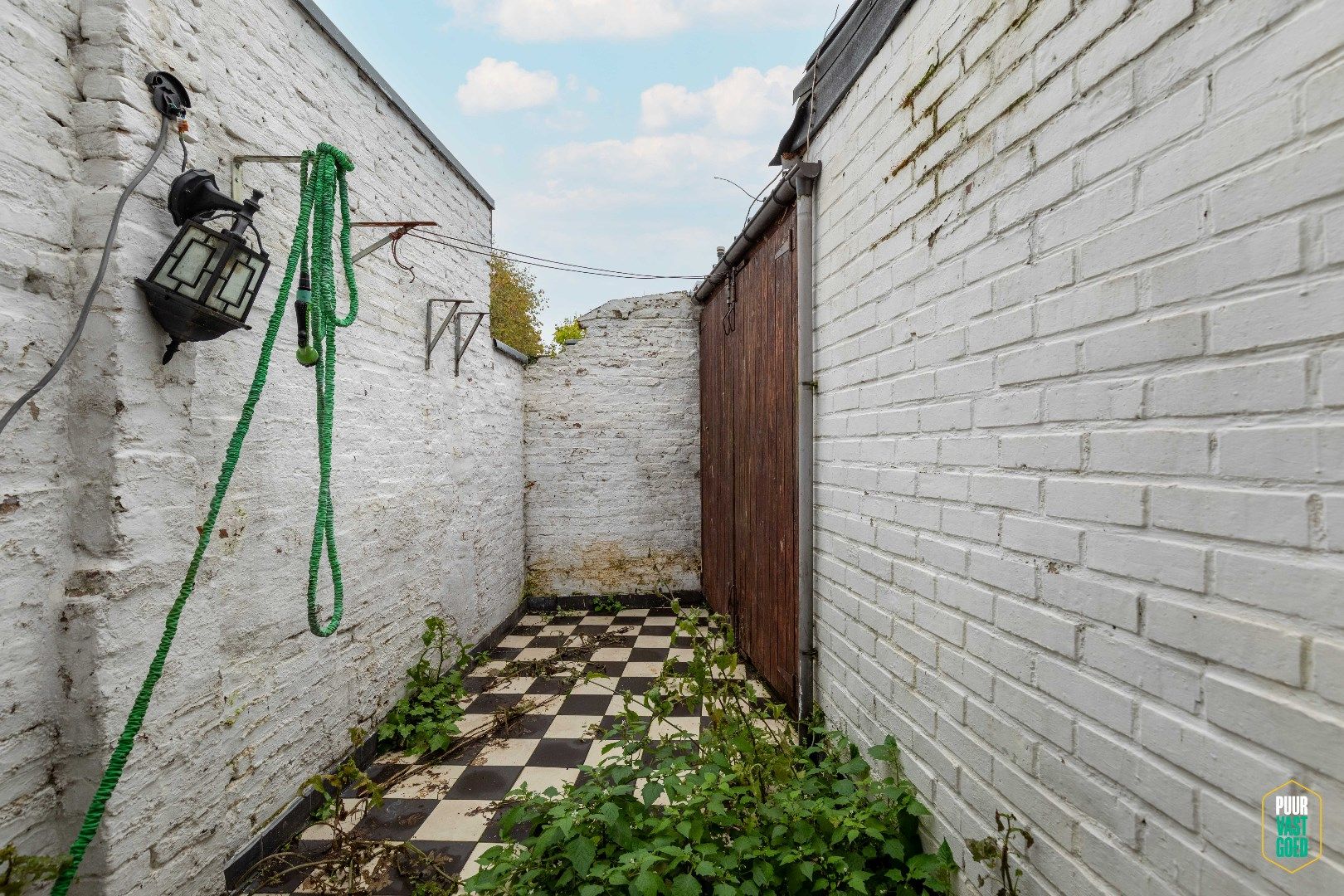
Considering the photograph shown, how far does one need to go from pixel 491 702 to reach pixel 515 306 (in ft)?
49.8

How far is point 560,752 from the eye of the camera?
9.59ft

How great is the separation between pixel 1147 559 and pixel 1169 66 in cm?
78

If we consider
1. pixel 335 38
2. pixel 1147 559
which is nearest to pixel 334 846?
pixel 1147 559

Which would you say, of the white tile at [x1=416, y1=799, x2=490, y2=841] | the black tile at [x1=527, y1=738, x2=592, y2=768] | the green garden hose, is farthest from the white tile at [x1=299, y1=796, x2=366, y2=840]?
the green garden hose

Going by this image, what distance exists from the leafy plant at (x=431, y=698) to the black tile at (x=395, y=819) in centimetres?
41

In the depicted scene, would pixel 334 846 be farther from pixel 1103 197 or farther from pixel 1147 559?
pixel 1103 197

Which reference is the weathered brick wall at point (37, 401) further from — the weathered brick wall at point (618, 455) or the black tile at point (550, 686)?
the weathered brick wall at point (618, 455)

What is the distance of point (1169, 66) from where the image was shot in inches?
37.6

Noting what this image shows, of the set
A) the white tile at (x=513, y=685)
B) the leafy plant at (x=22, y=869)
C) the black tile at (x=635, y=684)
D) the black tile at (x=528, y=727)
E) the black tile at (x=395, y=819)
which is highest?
the leafy plant at (x=22, y=869)

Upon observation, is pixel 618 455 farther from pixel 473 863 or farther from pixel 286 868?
pixel 286 868

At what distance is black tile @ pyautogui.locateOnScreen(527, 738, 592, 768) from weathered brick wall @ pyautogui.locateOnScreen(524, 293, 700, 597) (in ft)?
8.26

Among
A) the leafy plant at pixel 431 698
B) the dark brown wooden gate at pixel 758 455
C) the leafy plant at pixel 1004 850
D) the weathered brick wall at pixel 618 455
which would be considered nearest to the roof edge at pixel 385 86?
the weathered brick wall at pixel 618 455

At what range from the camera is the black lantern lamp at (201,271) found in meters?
1.63

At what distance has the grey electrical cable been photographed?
1.40 meters
